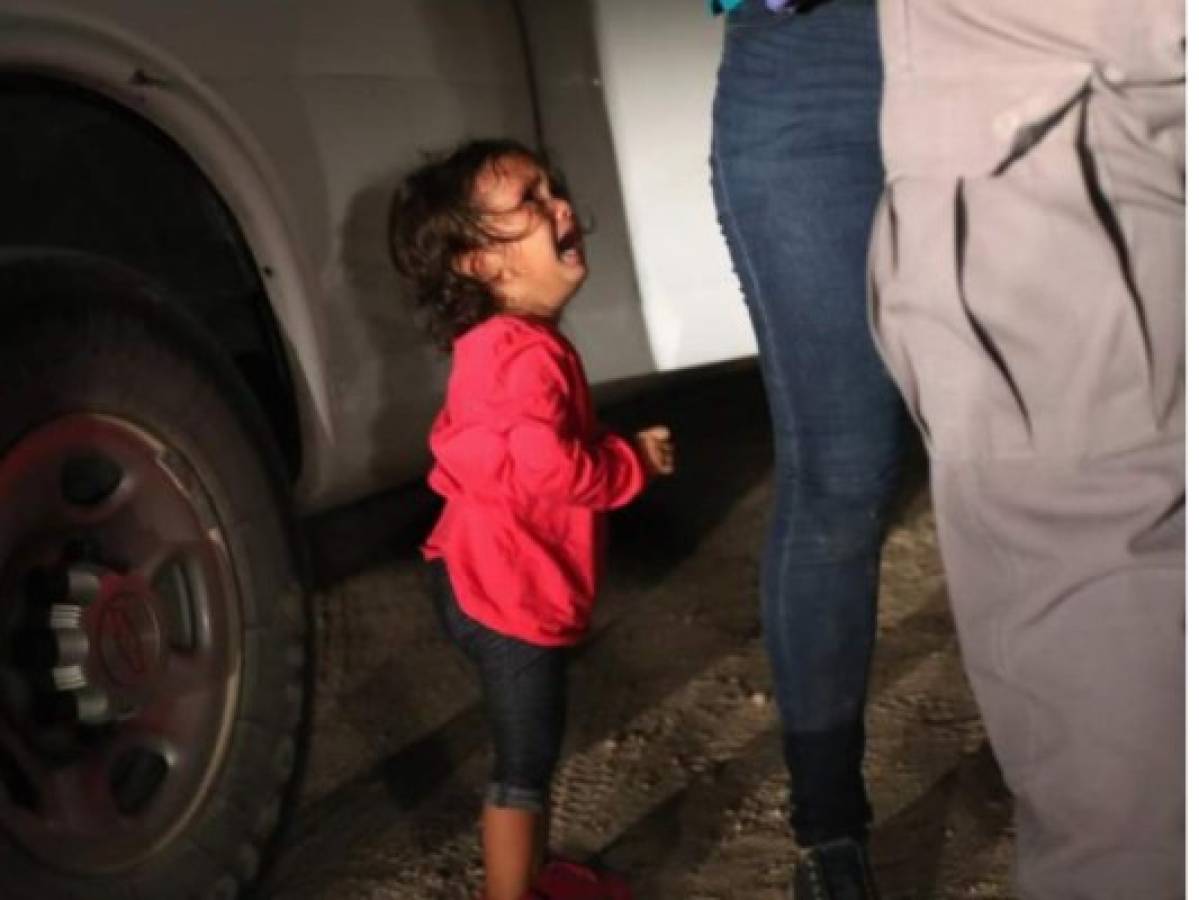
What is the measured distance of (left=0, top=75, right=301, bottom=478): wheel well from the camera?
2477 mm

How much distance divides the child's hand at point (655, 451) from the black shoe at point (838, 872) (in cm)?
52

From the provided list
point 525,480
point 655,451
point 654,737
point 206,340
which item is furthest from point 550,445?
point 654,737

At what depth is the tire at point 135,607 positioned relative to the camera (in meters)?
2.22

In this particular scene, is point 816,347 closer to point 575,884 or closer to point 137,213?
point 575,884

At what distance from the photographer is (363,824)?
2.90 meters

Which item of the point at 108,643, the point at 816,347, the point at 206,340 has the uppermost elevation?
the point at 206,340

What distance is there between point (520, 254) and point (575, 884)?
2.74 ft

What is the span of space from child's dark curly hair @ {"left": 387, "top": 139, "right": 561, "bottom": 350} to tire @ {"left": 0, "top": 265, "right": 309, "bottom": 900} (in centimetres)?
28

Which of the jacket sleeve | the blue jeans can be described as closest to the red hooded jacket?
the jacket sleeve

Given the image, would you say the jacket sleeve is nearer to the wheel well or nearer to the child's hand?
the child's hand

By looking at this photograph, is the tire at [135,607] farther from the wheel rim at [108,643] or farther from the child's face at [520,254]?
the child's face at [520,254]

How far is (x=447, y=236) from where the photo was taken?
2.47 m

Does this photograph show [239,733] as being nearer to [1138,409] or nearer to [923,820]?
[923,820]

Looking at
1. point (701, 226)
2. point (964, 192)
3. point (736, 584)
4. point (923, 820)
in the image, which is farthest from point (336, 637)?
point (964, 192)
